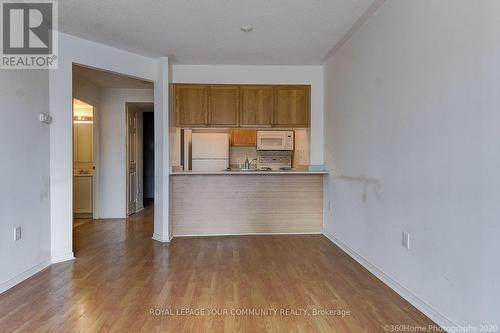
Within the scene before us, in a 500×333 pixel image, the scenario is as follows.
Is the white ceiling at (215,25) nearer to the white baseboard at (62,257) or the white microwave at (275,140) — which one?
Result: the white microwave at (275,140)

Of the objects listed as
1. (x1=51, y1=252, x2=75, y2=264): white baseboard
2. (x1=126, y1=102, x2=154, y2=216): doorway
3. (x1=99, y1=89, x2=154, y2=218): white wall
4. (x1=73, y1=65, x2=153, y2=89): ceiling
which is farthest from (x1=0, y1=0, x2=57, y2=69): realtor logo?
(x1=126, y1=102, x2=154, y2=216): doorway

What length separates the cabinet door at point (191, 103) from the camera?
4.77 m

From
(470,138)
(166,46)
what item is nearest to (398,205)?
(470,138)

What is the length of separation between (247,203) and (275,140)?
1601mm

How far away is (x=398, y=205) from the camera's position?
8.52 ft

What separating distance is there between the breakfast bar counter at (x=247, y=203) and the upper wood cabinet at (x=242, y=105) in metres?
0.80

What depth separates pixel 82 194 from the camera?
5.88 meters

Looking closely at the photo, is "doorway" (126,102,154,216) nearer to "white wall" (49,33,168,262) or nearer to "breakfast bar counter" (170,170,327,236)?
"breakfast bar counter" (170,170,327,236)

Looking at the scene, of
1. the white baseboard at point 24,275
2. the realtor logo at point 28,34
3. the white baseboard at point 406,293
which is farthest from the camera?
the realtor logo at point 28,34

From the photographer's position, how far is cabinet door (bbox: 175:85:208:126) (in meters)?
4.77

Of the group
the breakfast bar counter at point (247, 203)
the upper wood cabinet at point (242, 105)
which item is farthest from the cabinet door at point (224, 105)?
the breakfast bar counter at point (247, 203)

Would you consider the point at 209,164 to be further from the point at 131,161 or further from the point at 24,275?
the point at 24,275

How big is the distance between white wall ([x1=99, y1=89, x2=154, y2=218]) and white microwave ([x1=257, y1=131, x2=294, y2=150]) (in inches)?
88.1

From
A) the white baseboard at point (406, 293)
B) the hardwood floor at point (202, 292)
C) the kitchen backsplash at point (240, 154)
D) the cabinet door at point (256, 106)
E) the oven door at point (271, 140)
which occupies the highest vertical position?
the cabinet door at point (256, 106)
